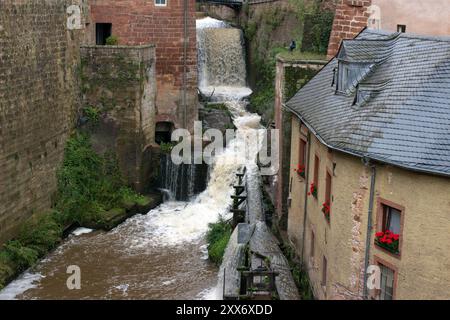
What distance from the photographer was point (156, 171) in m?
27.2

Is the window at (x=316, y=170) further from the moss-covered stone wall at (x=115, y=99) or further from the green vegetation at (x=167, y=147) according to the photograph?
the green vegetation at (x=167, y=147)

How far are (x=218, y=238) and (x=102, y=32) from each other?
35.3 ft

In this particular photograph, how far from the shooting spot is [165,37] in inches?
1105

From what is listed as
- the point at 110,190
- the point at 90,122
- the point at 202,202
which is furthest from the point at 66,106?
the point at 202,202

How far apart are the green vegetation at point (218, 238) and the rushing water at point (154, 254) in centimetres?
27

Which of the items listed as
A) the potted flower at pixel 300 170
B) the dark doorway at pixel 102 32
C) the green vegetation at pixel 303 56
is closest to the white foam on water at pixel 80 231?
A: the dark doorway at pixel 102 32

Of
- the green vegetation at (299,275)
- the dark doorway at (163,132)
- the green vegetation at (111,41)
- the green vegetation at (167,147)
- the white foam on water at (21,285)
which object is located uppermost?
the green vegetation at (111,41)

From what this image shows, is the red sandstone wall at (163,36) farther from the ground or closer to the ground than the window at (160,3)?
closer to the ground

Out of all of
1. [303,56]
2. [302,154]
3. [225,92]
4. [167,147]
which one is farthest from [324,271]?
[225,92]

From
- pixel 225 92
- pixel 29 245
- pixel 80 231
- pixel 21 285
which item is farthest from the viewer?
pixel 225 92

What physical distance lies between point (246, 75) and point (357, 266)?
21.8 meters

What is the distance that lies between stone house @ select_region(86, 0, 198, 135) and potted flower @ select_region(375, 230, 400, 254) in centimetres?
1634

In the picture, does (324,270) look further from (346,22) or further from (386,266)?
(346,22)

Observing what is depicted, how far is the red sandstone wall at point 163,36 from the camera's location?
1083 inches
